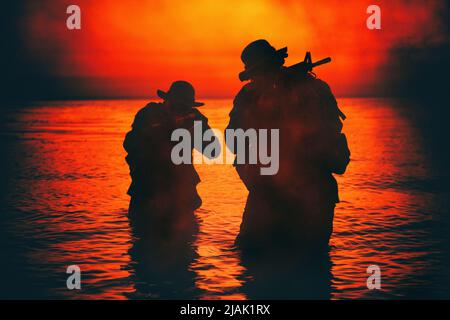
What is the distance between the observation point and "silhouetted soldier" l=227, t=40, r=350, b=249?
6.91 m

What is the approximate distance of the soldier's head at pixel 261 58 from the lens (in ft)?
23.0

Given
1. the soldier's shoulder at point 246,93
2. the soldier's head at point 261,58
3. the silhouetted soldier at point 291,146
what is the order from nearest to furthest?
the silhouetted soldier at point 291,146 < the soldier's head at point 261,58 < the soldier's shoulder at point 246,93

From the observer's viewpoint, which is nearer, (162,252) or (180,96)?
(162,252)

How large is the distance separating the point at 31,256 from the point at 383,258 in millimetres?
4848

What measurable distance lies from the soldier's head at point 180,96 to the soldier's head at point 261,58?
2931 millimetres

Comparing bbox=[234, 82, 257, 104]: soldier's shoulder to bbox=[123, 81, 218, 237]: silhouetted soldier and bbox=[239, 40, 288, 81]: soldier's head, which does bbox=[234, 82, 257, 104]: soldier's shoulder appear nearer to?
bbox=[239, 40, 288, 81]: soldier's head

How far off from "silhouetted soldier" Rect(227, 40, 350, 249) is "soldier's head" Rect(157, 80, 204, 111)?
291cm

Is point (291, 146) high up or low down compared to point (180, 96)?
down

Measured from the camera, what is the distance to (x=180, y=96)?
33.0 ft

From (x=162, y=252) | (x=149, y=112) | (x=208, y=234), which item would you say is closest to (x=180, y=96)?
(x=149, y=112)

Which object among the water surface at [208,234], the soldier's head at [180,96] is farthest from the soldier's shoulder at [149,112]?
the water surface at [208,234]

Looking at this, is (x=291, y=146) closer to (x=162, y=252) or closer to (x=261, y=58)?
(x=261, y=58)

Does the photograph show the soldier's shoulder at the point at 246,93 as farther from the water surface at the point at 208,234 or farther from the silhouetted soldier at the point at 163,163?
the silhouetted soldier at the point at 163,163

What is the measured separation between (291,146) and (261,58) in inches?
40.2
